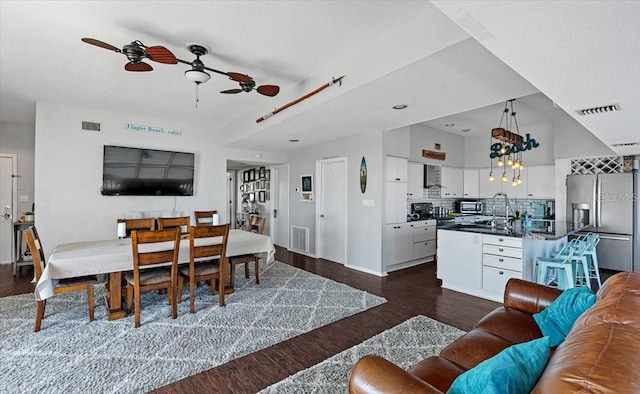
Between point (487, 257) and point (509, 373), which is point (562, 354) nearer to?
point (509, 373)

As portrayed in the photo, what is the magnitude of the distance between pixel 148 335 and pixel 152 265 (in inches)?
24.7

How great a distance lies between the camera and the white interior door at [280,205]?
7.15 m

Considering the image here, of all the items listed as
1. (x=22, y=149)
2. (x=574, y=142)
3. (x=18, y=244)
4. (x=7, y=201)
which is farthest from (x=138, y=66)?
(x=574, y=142)

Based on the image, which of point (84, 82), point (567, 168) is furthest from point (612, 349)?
point (567, 168)

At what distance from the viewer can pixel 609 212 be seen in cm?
472

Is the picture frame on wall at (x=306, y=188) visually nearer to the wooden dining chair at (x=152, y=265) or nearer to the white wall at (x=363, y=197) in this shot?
the white wall at (x=363, y=197)

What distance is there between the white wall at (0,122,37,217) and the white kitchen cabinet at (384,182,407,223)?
6.64 metres

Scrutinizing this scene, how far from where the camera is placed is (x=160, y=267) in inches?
135

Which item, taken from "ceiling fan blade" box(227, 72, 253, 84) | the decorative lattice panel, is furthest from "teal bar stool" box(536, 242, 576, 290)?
"ceiling fan blade" box(227, 72, 253, 84)

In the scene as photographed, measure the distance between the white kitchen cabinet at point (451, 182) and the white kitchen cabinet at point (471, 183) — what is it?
0.07 m

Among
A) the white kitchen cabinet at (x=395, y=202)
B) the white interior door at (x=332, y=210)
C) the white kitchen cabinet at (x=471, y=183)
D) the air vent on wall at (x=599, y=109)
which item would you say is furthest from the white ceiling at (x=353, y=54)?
the white kitchen cabinet at (x=471, y=183)

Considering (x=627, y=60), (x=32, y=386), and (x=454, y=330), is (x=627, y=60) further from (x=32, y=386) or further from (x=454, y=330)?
(x=32, y=386)

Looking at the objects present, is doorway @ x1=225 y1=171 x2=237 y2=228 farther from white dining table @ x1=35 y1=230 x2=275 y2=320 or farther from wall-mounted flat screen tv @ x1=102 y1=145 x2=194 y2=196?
white dining table @ x1=35 y1=230 x2=275 y2=320

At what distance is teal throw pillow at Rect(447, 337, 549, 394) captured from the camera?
0.95 metres
